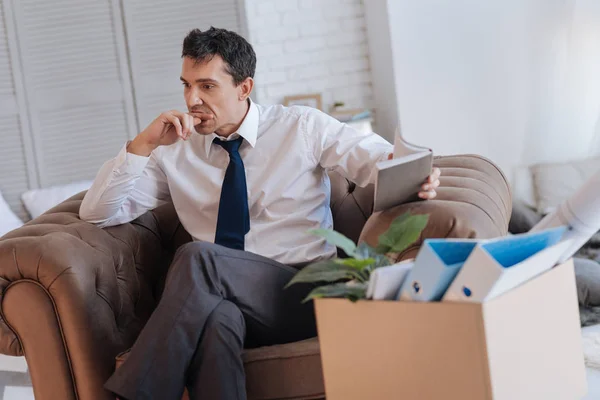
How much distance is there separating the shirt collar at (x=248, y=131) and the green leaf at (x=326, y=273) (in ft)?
3.32

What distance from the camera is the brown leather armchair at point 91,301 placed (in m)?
1.86

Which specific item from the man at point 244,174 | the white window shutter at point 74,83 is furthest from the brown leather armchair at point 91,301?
the white window shutter at point 74,83

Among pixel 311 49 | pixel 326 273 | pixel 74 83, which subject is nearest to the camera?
pixel 326 273

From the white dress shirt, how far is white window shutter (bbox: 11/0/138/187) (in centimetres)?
210

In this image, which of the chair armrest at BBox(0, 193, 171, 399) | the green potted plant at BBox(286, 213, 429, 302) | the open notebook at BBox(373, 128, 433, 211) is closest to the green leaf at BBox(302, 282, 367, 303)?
the green potted plant at BBox(286, 213, 429, 302)

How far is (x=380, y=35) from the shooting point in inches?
171

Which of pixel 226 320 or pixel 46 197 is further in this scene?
pixel 46 197

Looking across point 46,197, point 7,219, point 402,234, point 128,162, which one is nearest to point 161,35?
point 46,197

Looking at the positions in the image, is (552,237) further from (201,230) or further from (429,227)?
(201,230)

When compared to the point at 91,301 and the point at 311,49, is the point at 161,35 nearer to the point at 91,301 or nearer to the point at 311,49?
the point at 311,49

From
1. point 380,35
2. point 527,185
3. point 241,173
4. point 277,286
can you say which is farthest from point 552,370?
point 380,35

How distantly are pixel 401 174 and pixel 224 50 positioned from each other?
0.76 meters

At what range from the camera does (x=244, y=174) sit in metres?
2.29

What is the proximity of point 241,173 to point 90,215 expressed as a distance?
1.40ft
